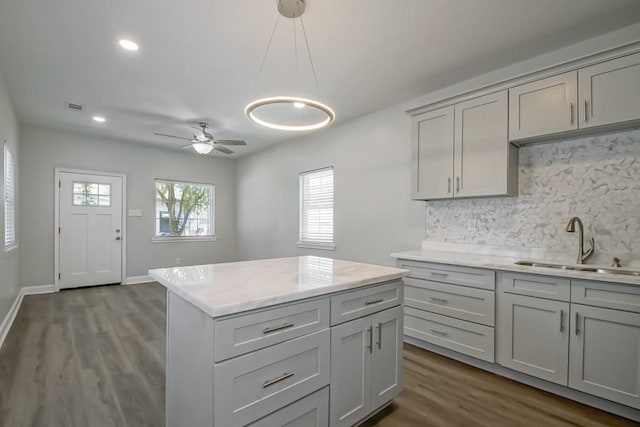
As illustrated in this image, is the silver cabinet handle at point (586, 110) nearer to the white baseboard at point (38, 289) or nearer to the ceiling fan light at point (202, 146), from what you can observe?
the ceiling fan light at point (202, 146)

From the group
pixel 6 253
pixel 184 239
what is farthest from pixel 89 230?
pixel 6 253

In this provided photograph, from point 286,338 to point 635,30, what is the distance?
3.32 metres

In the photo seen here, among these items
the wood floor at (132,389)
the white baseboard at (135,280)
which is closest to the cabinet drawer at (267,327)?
the wood floor at (132,389)

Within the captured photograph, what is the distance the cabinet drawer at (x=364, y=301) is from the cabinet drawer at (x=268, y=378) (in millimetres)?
130

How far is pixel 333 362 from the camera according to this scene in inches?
61.5

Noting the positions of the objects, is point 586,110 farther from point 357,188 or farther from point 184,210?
point 184,210

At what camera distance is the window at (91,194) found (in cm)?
533

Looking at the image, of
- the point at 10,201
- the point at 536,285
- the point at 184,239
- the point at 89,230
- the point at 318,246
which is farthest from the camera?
the point at 184,239

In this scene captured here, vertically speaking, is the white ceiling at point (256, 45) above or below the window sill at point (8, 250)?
above

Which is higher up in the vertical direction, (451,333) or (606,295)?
(606,295)

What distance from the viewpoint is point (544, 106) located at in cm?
243

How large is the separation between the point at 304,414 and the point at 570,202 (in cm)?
269

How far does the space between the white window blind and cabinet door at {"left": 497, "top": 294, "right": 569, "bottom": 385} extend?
Result: 8.88 feet

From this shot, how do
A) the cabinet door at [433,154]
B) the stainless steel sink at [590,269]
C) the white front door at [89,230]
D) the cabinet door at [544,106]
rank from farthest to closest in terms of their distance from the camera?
1. the white front door at [89,230]
2. the cabinet door at [433,154]
3. the cabinet door at [544,106]
4. the stainless steel sink at [590,269]
